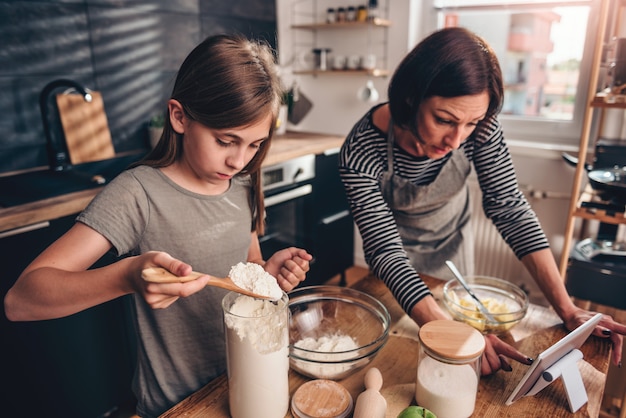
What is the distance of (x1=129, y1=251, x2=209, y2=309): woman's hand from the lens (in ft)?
1.90

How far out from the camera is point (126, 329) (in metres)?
1.74

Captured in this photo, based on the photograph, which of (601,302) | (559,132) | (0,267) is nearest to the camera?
(0,267)

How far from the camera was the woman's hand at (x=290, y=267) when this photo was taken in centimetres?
87

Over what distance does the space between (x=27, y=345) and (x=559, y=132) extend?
8.23ft

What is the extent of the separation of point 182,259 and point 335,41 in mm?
2279

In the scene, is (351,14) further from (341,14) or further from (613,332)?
(613,332)

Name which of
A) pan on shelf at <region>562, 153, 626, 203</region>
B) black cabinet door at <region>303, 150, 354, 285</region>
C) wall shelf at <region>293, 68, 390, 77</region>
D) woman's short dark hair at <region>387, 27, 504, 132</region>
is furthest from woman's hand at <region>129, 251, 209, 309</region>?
wall shelf at <region>293, 68, 390, 77</region>

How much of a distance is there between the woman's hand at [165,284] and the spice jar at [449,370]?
36cm

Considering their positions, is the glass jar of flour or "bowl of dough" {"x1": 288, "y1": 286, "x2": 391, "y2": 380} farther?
"bowl of dough" {"x1": 288, "y1": 286, "x2": 391, "y2": 380}

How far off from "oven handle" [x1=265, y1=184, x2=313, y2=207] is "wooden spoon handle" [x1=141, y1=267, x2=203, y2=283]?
5.19ft

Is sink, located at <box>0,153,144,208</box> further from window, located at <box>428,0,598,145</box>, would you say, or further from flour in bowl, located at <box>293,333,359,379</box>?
window, located at <box>428,0,598,145</box>

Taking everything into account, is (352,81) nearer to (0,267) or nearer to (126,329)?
(126,329)

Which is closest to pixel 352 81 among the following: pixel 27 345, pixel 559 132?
pixel 559 132

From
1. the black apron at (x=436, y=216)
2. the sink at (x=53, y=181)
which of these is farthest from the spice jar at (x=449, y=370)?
the sink at (x=53, y=181)
